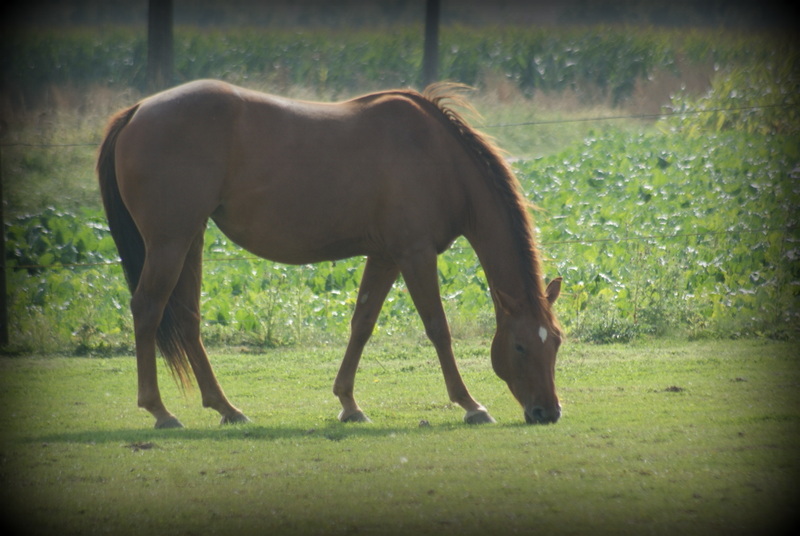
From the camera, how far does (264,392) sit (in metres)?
7.59

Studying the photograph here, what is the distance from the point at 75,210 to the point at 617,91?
24.3ft

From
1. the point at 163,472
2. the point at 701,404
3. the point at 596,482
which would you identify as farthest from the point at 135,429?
the point at 701,404

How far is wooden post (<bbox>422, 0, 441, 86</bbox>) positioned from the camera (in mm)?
7029

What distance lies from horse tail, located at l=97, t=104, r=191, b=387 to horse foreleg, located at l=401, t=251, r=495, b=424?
1.67 meters

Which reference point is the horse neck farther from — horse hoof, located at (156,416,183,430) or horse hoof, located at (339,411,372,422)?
horse hoof, located at (156,416,183,430)

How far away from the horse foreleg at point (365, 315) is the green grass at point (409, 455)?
32 centimetres

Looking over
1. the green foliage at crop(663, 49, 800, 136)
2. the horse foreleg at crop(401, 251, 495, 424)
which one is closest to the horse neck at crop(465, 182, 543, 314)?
the horse foreleg at crop(401, 251, 495, 424)

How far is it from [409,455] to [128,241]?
2598 mm

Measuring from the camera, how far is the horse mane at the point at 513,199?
6441 millimetres

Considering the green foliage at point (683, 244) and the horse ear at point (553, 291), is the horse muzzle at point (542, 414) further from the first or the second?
the green foliage at point (683, 244)

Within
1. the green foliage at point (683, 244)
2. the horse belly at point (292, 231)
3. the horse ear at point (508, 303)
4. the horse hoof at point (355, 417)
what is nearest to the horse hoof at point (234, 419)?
the horse hoof at point (355, 417)

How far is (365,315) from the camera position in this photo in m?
6.96

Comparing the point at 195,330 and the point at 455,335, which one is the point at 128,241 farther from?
the point at 455,335

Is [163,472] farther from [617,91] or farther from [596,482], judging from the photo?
[617,91]
